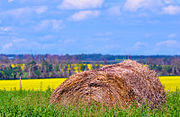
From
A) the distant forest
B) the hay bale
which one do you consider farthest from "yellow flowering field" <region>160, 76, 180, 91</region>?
the hay bale

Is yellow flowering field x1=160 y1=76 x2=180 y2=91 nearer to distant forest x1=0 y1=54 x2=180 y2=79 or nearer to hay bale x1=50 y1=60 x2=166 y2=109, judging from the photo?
distant forest x1=0 y1=54 x2=180 y2=79

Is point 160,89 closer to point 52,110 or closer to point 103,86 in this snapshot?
point 103,86

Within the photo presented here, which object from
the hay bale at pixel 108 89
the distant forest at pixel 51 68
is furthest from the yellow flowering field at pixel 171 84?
the hay bale at pixel 108 89

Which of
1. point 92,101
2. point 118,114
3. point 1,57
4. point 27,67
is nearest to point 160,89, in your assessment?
point 92,101

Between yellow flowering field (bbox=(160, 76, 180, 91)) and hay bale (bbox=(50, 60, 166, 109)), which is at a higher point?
hay bale (bbox=(50, 60, 166, 109))

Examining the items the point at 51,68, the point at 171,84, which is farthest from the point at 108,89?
the point at 51,68

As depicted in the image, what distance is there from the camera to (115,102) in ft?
32.7

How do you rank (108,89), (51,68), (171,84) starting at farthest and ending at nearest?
1. (51,68)
2. (171,84)
3. (108,89)

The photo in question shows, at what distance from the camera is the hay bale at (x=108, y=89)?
10094 millimetres

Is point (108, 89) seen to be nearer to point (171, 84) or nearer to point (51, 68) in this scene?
point (171, 84)

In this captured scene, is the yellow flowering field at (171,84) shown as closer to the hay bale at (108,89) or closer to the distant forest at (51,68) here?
the distant forest at (51,68)

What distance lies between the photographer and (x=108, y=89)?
1018 cm

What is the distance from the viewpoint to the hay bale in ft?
33.1

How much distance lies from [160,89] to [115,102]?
3.00m
